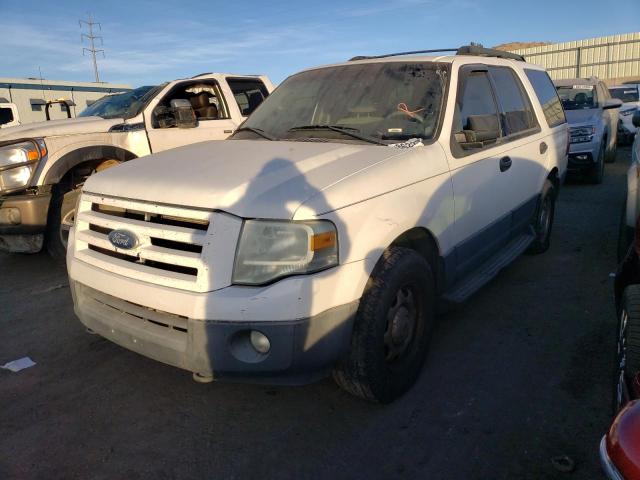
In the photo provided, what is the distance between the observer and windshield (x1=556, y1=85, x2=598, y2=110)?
9695 mm

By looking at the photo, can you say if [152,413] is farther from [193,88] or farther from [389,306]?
[193,88]

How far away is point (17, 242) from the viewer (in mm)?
4941

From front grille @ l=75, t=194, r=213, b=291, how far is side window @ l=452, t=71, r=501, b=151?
71.2 inches

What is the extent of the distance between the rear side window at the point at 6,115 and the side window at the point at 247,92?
9.45m

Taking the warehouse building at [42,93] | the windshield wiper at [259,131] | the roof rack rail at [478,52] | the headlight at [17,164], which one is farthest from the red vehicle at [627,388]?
the warehouse building at [42,93]

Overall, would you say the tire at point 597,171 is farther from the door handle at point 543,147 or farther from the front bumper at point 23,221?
the front bumper at point 23,221

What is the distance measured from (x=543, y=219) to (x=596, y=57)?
2656cm

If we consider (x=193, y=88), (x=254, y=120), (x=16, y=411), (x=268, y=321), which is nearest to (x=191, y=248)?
(x=268, y=321)

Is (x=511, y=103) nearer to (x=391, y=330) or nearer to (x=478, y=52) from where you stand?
(x=478, y=52)

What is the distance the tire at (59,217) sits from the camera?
198 inches

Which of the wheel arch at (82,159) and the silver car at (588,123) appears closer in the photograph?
the wheel arch at (82,159)

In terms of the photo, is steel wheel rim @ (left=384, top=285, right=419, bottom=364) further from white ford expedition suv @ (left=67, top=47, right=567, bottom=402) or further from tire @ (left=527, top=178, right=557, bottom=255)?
tire @ (left=527, top=178, right=557, bottom=255)

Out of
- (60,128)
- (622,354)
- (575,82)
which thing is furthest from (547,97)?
(575,82)

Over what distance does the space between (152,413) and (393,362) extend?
1376 millimetres
